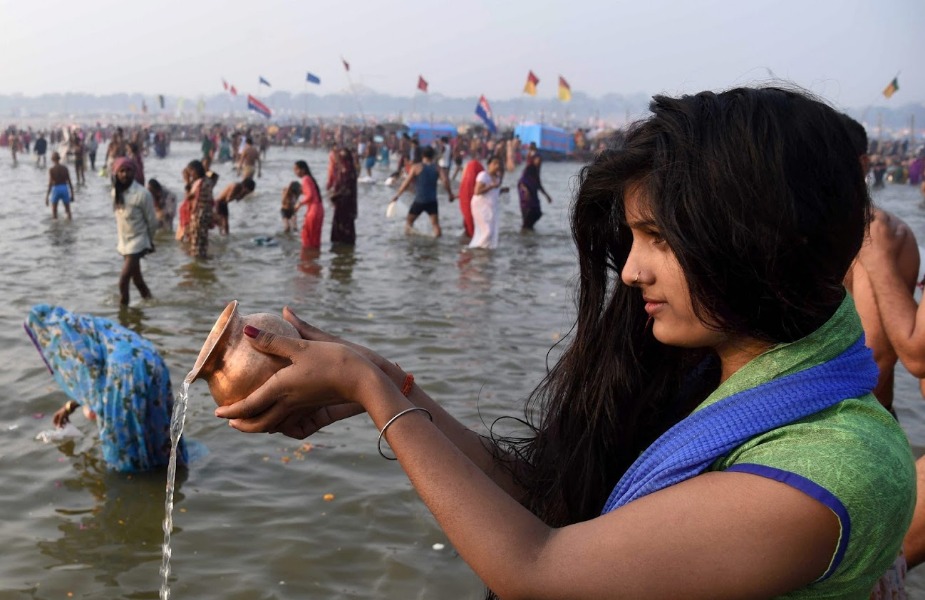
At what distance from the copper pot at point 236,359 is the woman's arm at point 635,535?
31 cm

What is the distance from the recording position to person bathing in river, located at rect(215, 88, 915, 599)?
116 cm

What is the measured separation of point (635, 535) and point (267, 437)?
200 inches

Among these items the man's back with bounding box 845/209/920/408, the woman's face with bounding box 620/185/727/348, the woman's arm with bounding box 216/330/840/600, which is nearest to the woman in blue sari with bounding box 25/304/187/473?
the man's back with bounding box 845/209/920/408

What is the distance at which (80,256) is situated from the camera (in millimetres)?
13141

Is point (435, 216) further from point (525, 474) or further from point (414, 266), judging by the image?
point (525, 474)

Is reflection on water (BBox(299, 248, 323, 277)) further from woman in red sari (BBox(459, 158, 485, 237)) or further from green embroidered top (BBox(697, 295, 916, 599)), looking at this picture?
green embroidered top (BBox(697, 295, 916, 599))

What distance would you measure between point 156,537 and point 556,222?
15.6m

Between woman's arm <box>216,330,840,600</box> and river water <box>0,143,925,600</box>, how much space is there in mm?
821

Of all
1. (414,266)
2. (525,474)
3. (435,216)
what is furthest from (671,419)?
(435,216)

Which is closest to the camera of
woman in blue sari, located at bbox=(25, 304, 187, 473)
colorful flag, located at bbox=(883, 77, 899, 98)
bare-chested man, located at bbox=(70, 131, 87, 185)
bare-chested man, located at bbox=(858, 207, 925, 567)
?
bare-chested man, located at bbox=(858, 207, 925, 567)

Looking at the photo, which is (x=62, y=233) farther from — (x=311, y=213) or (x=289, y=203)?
(x=311, y=213)

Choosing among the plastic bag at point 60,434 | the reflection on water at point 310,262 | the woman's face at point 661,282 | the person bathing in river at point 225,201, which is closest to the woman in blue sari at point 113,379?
the plastic bag at point 60,434

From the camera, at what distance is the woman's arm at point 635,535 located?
1.14m

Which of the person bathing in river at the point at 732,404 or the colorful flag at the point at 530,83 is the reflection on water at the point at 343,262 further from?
the colorful flag at the point at 530,83
